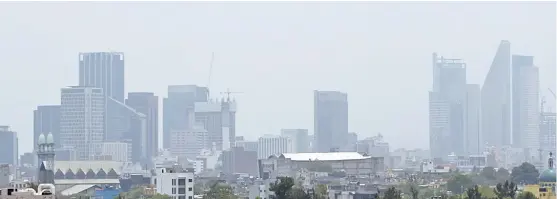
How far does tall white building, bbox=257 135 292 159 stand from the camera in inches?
7303

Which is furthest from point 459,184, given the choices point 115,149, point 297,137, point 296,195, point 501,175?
point 115,149

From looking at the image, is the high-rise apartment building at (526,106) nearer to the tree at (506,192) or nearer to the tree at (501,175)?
the tree at (501,175)

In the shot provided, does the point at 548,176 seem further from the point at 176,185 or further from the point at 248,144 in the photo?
the point at 248,144

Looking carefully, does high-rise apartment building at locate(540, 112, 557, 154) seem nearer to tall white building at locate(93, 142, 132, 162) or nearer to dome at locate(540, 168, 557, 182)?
tall white building at locate(93, 142, 132, 162)

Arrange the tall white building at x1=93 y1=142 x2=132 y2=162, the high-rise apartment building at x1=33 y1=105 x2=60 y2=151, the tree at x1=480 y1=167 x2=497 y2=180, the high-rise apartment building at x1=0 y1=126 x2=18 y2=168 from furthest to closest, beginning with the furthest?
the high-rise apartment building at x1=33 y1=105 x2=60 y2=151, the tall white building at x1=93 y1=142 x2=132 y2=162, the high-rise apartment building at x1=0 y1=126 x2=18 y2=168, the tree at x1=480 y1=167 x2=497 y2=180

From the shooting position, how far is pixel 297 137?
193250 mm

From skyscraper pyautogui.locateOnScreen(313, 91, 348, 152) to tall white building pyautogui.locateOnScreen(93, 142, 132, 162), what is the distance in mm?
18941

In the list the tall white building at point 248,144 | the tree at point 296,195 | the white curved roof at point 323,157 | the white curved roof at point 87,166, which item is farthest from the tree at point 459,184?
the tall white building at point 248,144

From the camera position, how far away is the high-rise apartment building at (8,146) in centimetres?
17262

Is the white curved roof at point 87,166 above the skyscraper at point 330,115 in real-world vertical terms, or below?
below

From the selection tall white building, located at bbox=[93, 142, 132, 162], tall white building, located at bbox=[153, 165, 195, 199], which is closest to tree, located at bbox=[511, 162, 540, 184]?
tall white building, located at bbox=[153, 165, 195, 199]

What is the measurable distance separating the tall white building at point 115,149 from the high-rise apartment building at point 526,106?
3847 centimetres

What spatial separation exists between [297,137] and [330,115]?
5.41 metres

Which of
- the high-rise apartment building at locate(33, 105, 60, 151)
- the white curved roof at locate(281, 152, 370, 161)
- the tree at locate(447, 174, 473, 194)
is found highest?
the high-rise apartment building at locate(33, 105, 60, 151)
